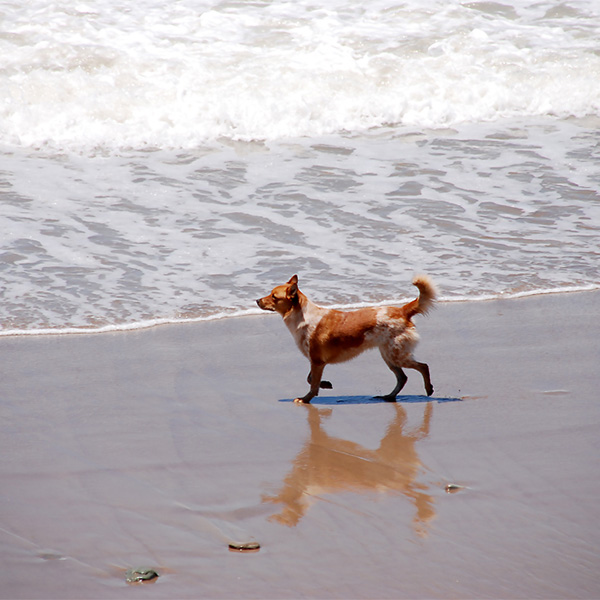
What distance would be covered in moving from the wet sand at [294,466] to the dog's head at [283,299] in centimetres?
41

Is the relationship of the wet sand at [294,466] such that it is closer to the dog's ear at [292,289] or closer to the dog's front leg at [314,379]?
the dog's front leg at [314,379]

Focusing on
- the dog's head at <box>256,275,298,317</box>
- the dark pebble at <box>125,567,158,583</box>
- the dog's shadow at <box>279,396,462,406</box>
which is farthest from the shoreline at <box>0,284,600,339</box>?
the dark pebble at <box>125,567,158,583</box>

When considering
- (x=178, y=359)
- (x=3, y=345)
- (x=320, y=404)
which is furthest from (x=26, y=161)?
(x=320, y=404)

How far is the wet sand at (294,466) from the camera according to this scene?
10.0 feet

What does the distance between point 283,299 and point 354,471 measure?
1.71m

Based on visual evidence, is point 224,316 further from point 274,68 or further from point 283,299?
point 274,68

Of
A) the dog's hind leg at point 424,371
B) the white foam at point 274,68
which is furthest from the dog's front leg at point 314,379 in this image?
the white foam at point 274,68

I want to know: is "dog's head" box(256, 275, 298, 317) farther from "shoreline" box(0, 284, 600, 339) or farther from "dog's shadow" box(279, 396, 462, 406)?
"shoreline" box(0, 284, 600, 339)

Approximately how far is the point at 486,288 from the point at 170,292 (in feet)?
8.56

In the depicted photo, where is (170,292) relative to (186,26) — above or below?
below

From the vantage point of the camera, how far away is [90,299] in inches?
261

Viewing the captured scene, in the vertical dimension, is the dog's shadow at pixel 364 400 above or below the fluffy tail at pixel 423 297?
below

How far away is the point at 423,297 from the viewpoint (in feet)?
17.1

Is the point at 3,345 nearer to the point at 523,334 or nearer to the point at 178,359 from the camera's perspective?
the point at 178,359
